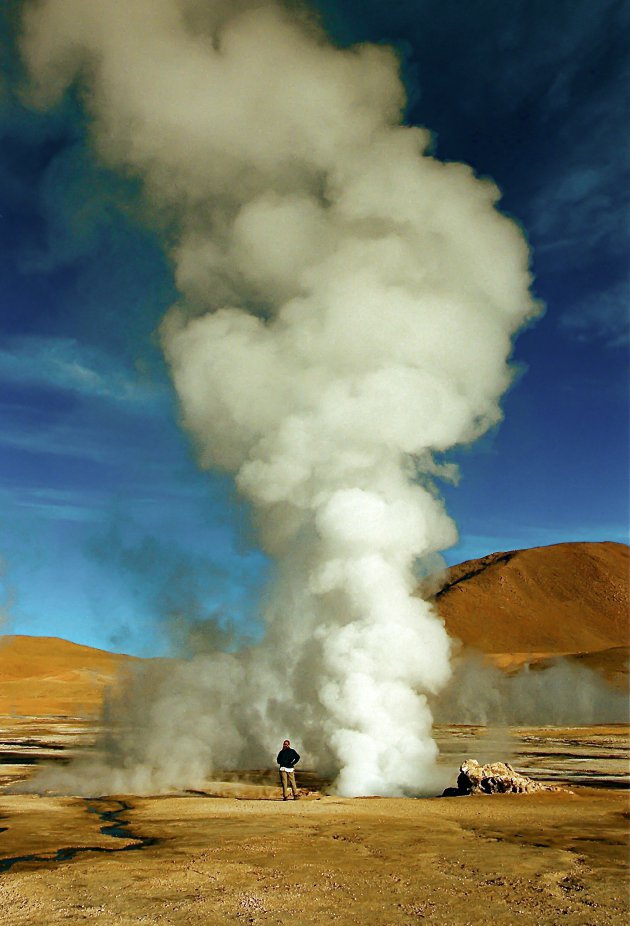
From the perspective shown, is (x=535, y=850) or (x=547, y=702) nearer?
(x=535, y=850)

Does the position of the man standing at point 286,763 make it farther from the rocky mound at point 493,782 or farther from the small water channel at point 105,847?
the rocky mound at point 493,782

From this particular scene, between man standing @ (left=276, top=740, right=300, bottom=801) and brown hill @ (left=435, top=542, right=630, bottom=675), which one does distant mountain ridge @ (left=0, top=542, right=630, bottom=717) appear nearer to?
brown hill @ (left=435, top=542, right=630, bottom=675)

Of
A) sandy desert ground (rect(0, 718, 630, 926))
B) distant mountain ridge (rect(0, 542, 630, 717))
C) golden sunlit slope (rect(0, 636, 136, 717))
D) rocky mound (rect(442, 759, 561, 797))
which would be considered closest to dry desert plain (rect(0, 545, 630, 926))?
sandy desert ground (rect(0, 718, 630, 926))

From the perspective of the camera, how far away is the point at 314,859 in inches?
429

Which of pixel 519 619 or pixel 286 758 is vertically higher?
pixel 519 619

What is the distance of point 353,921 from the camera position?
7.77 metres

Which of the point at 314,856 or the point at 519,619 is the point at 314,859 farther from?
the point at 519,619

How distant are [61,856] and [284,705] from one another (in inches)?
712

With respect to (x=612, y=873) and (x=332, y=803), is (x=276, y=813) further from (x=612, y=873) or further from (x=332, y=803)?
(x=612, y=873)

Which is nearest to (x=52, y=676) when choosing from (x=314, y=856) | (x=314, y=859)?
(x=314, y=856)

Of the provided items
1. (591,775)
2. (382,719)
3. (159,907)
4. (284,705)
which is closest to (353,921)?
(159,907)

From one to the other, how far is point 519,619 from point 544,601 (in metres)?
12.4

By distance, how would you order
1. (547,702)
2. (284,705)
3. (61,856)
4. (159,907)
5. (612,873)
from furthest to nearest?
(547,702), (284,705), (61,856), (612,873), (159,907)

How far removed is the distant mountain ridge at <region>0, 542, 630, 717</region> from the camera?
10344 centimetres
